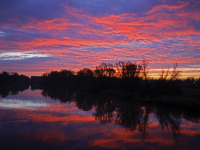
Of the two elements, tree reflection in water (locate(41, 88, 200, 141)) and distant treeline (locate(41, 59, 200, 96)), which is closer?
tree reflection in water (locate(41, 88, 200, 141))

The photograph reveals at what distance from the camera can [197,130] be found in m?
12.5

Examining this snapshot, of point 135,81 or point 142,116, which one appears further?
point 135,81

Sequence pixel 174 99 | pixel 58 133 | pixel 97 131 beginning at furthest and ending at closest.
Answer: pixel 174 99 → pixel 97 131 → pixel 58 133

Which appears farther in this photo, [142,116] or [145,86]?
[145,86]

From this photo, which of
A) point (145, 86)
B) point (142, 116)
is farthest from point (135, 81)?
point (142, 116)

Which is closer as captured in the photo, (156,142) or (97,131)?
(156,142)

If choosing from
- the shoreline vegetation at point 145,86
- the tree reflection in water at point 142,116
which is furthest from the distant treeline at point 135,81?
the tree reflection in water at point 142,116

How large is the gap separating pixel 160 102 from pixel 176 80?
6748mm

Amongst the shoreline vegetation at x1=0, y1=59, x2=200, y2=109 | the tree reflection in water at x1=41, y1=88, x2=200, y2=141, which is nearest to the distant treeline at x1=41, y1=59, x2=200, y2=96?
the shoreline vegetation at x1=0, y1=59, x2=200, y2=109

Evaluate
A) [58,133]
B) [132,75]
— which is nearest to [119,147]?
[58,133]

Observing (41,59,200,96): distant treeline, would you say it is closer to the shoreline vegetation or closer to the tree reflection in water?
the shoreline vegetation

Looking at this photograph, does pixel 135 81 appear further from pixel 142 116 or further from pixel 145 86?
pixel 142 116

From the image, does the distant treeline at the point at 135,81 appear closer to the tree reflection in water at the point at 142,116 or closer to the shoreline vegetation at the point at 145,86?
the shoreline vegetation at the point at 145,86

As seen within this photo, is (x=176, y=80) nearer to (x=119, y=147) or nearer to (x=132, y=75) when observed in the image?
(x=132, y=75)
